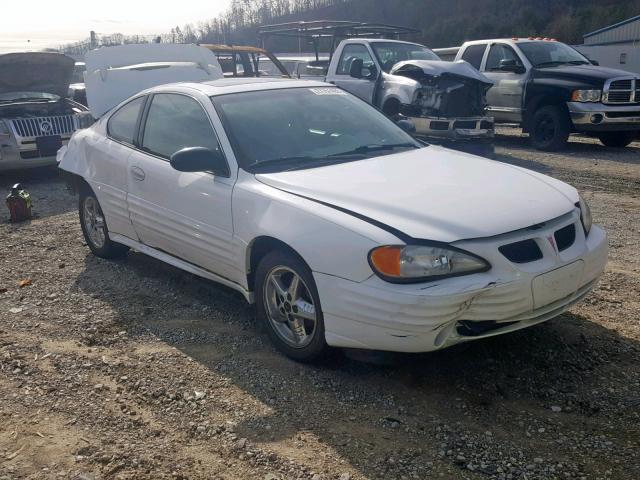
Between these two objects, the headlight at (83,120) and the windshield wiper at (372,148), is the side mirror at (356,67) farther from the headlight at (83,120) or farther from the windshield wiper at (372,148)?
the windshield wiper at (372,148)

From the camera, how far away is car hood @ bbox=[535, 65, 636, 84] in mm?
11453

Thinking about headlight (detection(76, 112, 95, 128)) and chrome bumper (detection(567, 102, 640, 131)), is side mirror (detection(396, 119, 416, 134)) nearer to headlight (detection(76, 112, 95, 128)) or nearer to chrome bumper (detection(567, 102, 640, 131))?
headlight (detection(76, 112, 95, 128))

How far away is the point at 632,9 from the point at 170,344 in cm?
3776

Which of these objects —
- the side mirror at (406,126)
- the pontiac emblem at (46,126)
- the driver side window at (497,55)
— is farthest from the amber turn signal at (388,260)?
the driver side window at (497,55)

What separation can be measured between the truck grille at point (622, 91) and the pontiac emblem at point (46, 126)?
8671mm

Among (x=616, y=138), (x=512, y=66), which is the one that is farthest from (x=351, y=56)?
(x=616, y=138)

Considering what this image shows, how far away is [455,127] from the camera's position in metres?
10.8

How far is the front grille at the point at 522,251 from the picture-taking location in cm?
341

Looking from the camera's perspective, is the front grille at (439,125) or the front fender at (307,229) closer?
the front fender at (307,229)

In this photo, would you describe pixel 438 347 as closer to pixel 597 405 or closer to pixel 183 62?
pixel 597 405

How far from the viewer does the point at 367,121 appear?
5074 mm

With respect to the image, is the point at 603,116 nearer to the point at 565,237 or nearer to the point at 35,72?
the point at 565,237

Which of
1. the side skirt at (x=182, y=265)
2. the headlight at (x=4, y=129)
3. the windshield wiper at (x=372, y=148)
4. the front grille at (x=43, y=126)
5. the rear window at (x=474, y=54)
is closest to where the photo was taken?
the side skirt at (x=182, y=265)

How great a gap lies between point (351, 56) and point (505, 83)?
2.89 meters
